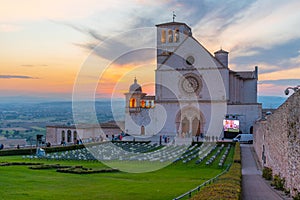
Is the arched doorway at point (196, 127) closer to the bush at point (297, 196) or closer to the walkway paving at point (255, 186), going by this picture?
the walkway paving at point (255, 186)

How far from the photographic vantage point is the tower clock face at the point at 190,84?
178 feet

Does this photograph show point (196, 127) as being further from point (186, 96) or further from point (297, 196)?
point (297, 196)

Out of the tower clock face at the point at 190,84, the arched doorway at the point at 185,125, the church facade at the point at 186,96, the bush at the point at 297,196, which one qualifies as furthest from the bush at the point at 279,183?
the arched doorway at the point at 185,125

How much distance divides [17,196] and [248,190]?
985 cm

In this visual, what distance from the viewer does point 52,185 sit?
1472cm

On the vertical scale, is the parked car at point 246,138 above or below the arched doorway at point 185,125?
below

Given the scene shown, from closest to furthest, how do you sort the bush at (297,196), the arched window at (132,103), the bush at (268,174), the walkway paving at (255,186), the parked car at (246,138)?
the bush at (297,196) → the walkway paving at (255,186) → the bush at (268,174) → the parked car at (246,138) → the arched window at (132,103)

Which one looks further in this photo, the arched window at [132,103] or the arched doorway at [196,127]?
the arched window at [132,103]

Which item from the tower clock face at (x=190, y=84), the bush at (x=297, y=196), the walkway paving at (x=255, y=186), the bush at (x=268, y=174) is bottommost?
the walkway paving at (x=255, y=186)

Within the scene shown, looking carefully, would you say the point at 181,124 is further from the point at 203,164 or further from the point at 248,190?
the point at 248,190

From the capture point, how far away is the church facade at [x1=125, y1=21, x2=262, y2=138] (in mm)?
52281

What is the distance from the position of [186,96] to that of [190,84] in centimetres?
183

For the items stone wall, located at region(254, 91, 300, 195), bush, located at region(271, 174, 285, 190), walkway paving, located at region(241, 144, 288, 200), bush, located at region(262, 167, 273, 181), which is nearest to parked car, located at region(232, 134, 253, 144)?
walkway paving, located at region(241, 144, 288, 200)

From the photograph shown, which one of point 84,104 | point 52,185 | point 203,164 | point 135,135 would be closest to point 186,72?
point 135,135
